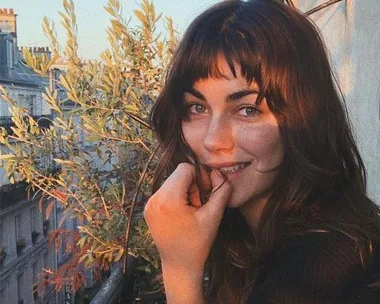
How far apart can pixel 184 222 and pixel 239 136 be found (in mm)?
214

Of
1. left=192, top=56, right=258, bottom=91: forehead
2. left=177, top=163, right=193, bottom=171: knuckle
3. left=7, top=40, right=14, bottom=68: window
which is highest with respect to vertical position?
left=7, top=40, right=14, bottom=68: window

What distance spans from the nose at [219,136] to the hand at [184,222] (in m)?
0.09

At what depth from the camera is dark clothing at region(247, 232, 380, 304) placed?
1.00m

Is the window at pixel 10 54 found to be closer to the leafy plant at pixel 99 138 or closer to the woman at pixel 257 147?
the leafy plant at pixel 99 138

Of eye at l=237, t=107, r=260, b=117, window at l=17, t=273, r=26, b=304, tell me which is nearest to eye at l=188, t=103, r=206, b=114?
eye at l=237, t=107, r=260, b=117

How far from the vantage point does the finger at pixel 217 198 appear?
1.18 m

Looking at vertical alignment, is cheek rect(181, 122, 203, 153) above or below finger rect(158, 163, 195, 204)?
above

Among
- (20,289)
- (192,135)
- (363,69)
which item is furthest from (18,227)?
(192,135)

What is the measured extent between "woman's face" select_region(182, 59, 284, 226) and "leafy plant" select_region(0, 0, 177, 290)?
1895mm

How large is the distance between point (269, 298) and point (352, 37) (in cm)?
201

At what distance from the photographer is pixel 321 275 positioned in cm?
99

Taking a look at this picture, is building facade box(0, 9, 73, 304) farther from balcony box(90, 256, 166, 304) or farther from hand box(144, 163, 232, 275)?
hand box(144, 163, 232, 275)

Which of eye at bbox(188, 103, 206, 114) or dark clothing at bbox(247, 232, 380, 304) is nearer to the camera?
dark clothing at bbox(247, 232, 380, 304)

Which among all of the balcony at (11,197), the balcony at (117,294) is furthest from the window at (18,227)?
the balcony at (117,294)
